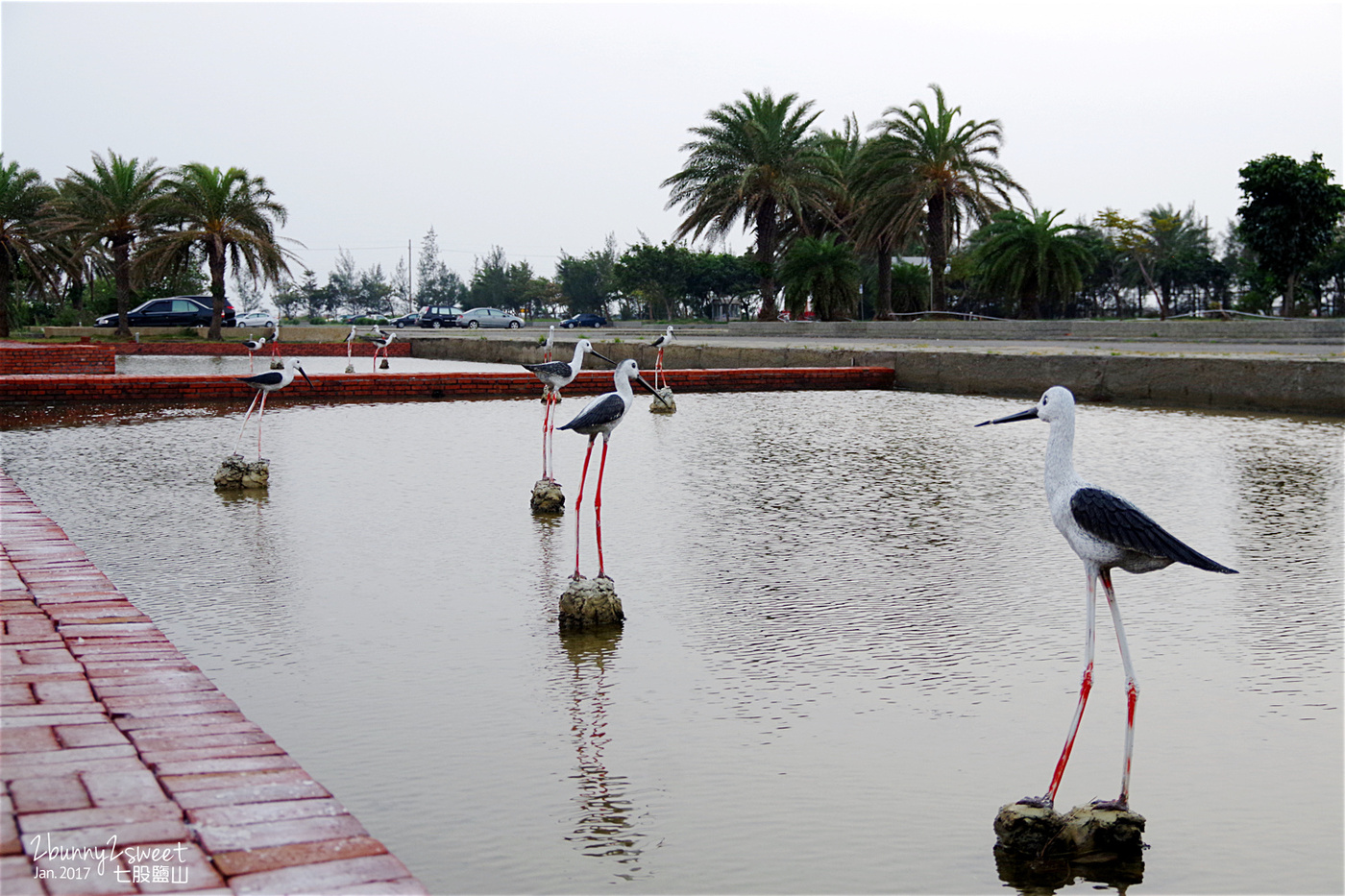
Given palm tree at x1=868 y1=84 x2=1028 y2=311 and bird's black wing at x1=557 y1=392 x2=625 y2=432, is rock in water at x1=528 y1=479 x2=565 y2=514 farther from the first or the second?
palm tree at x1=868 y1=84 x2=1028 y2=311

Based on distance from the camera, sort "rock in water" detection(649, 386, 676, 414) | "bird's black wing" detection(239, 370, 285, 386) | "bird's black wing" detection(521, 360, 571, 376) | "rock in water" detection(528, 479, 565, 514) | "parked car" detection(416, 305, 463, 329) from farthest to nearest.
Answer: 1. "parked car" detection(416, 305, 463, 329)
2. "rock in water" detection(649, 386, 676, 414)
3. "bird's black wing" detection(239, 370, 285, 386)
4. "bird's black wing" detection(521, 360, 571, 376)
5. "rock in water" detection(528, 479, 565, 514)

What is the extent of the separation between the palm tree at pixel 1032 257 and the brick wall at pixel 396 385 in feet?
50.8

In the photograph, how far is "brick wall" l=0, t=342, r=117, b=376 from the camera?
18.8 metres

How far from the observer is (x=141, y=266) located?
115 feet

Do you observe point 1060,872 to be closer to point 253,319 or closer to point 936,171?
point 936,171

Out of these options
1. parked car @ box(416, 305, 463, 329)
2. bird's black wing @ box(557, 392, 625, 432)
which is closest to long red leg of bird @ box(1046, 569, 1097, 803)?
bird's black wing @ box(557, 392, 625, 432)

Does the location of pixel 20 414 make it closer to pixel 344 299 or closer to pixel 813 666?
pixel 813 666

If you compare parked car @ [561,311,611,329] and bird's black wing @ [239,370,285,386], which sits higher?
parked car @ [561,311,611,329]

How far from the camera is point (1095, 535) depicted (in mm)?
3023

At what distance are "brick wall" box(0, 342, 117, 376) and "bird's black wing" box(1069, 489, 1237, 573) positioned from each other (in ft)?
61.9

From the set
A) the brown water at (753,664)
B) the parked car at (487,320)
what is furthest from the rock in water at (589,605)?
the parked car at (487,320)

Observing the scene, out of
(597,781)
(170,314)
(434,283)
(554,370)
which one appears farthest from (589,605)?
(434,283)

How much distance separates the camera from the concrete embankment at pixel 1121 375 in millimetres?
14227

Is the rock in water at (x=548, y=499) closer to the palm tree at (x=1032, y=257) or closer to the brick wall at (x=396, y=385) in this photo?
the brick wall at (x=396, y=385)
